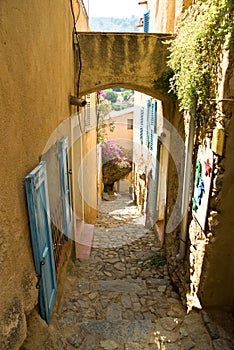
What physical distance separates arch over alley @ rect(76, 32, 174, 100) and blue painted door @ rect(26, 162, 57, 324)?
Answer: 10.3ft

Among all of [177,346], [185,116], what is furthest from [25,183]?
[185,116]

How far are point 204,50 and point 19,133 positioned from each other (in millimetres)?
2471

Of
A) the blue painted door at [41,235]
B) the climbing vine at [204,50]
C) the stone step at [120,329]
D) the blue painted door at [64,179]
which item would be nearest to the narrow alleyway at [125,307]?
the stone step at [120,329]

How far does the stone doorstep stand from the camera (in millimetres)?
5916

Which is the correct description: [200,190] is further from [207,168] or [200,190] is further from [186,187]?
[186,187]

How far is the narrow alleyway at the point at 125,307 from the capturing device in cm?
339

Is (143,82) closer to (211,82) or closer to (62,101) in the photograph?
(62,101)

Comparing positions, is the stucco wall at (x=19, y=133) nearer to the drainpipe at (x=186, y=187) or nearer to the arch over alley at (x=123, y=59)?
the arch over alley at (x=123, y=59)

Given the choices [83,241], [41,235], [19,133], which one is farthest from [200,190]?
[83,241]

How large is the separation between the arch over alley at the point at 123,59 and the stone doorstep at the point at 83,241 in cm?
355

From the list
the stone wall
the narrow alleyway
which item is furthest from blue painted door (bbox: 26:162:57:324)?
the stone wall

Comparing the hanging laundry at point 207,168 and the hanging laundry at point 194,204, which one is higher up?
the hanging laundry at point 207,168

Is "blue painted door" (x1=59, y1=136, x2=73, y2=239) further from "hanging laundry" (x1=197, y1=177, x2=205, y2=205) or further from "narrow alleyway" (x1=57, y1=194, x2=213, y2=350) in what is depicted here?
"hanging laundry" (x1=197, y1=177, x2=205, y2=205)

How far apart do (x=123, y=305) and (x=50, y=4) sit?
4.59 meters
